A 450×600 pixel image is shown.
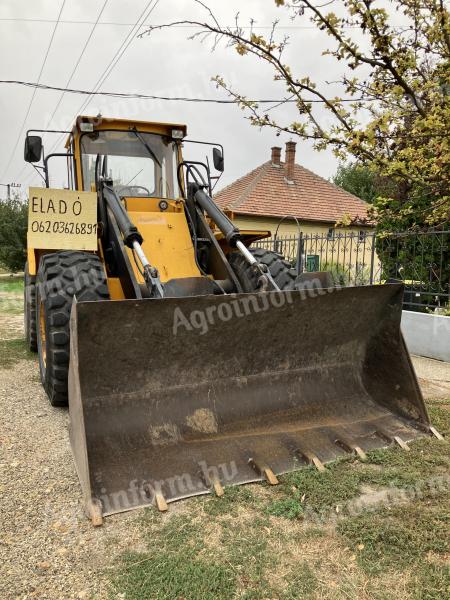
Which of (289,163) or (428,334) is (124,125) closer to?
(428,334)

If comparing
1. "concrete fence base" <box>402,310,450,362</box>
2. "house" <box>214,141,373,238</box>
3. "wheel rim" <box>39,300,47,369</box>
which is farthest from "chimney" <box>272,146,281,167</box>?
"wheel rim" <box>39,300,47,369</box>

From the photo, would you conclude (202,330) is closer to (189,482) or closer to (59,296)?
(189,482)

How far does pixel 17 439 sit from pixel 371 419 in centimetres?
Result: 247

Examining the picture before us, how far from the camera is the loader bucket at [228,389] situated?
2.71 metres

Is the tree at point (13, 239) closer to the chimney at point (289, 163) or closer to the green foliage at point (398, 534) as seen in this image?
the chimney at point (289, 163)

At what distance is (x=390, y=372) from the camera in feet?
11.9

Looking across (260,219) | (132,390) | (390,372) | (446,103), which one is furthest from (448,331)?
(260,219)

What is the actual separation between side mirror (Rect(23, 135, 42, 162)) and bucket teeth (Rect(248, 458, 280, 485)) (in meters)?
3.49

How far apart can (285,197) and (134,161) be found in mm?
16099

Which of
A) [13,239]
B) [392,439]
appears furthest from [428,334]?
[13,239]

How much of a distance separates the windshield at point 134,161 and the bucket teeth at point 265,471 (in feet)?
9.79

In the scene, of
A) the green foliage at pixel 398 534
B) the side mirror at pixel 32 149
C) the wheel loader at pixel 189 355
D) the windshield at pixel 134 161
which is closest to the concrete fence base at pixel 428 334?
the wheel loader at pixel 189 355

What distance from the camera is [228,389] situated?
331 centimetres

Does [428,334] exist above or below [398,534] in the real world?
above
